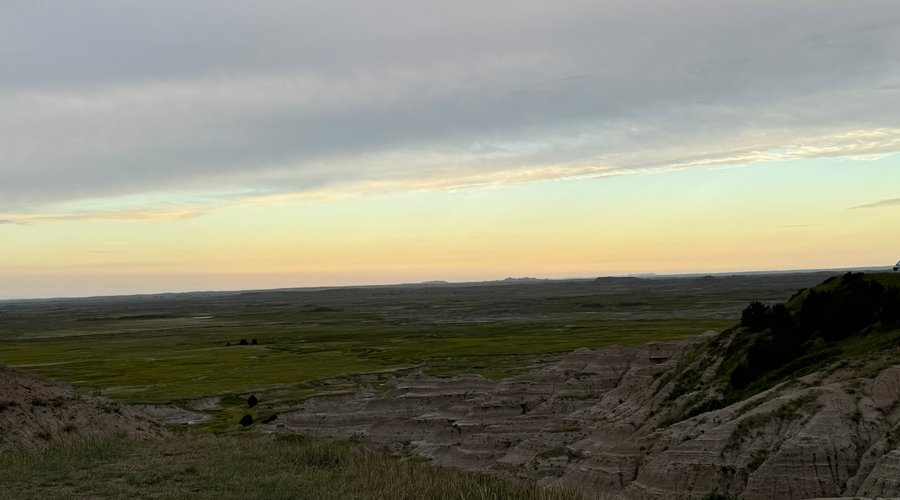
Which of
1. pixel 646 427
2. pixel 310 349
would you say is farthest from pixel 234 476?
pixel 310 349

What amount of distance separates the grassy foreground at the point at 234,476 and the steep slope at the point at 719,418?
11.1 m

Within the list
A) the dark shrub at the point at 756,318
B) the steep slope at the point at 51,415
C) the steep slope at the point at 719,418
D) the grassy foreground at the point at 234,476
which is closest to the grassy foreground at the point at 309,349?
the steep slope at the point at 719,418

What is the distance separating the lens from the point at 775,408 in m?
25.6

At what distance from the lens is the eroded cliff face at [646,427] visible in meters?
→ 22.9

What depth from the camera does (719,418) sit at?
27.7 meters

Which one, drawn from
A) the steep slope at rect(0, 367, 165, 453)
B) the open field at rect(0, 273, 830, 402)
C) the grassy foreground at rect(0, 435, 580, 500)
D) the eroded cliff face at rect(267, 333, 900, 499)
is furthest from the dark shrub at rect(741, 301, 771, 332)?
the open field at rect(0, 273, 830, 402)

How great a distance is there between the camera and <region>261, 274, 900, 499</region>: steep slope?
23.1m

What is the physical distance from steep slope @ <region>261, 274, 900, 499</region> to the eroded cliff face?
7cm

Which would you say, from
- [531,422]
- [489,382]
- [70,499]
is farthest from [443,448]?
[70,499]

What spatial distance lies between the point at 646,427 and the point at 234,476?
21.1m

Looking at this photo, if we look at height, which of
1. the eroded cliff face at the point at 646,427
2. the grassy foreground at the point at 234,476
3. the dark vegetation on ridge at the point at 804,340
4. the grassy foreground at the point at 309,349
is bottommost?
the grassy foreground at the point at 309,349

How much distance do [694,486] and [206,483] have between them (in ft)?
57.8

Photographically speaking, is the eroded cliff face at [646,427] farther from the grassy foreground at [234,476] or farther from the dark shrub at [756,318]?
the grassy foreground at [234,476]

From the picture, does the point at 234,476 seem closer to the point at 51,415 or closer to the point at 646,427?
the point at 51,415
